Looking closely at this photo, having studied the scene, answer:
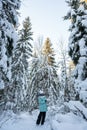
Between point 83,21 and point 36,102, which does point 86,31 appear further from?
point 36,102

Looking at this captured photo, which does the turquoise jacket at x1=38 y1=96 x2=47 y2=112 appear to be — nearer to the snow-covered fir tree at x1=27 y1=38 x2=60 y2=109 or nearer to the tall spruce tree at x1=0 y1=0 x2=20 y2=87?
the tall spruce tree at x1=0 y1=0 x2=20 y2=87

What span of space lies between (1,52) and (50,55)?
18994mm

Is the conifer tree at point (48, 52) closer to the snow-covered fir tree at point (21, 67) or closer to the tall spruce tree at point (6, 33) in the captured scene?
the snow-covered fir tree at point (21, 67)

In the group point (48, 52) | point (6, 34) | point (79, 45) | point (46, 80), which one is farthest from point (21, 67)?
point (6, 34)

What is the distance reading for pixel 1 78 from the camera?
42.0 feet

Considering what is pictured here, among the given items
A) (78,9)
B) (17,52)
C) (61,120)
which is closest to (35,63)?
(17,52)

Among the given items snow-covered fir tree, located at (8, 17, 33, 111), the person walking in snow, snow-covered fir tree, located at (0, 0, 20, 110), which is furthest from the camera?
snow-covered fir tree, located at (8, 17, 33, 111)

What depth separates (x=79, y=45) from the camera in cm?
1631

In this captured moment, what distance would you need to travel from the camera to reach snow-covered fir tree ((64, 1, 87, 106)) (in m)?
15.4

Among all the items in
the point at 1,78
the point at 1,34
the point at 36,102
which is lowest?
the point at 36,102

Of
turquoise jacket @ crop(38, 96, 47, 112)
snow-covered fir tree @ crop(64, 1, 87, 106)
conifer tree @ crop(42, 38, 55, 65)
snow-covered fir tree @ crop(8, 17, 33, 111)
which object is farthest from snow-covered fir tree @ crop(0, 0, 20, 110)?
conifer tree @ crop(42, 38, 55, 65)

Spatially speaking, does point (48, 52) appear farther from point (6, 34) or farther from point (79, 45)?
point (6, 34)

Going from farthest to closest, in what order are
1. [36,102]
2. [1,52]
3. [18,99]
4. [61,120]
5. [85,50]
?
[36,102], [18,99], [85,50], [1,52], [61,120]

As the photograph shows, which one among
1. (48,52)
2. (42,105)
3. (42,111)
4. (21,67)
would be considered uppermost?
(48,52)
